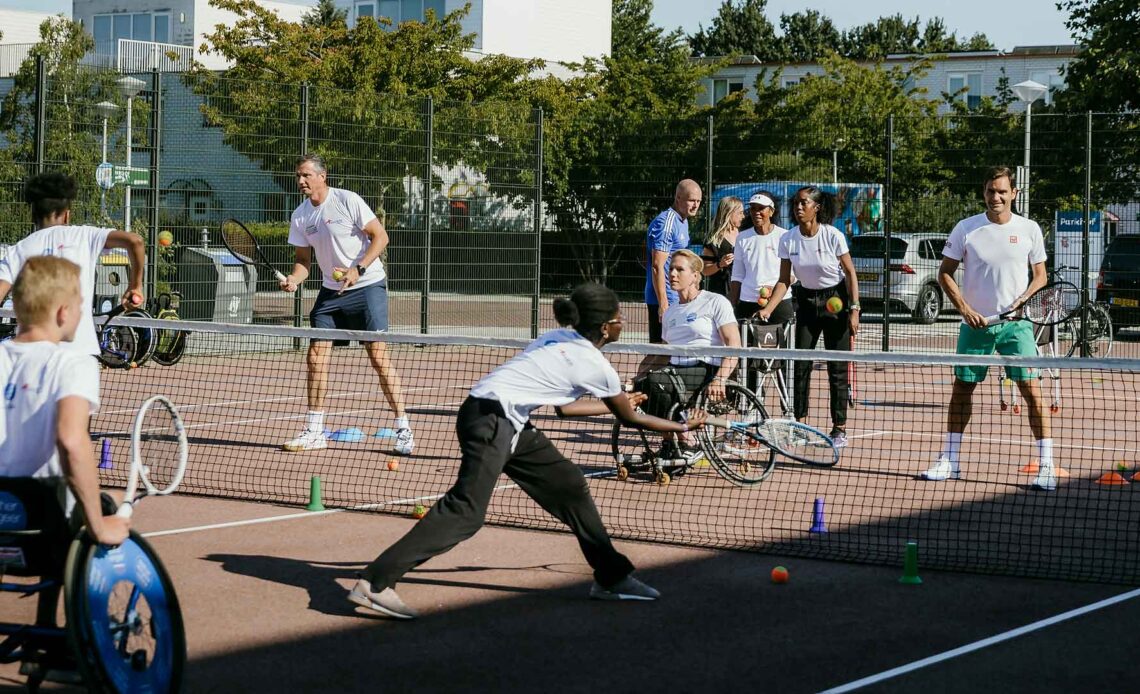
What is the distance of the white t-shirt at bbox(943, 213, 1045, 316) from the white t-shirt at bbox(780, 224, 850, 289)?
1568 mm

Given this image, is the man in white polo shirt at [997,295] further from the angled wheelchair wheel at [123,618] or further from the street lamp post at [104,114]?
the street lamp post at [104,114]

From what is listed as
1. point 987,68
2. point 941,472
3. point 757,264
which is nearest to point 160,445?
point 941,472

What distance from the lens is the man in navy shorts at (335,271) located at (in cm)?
1042

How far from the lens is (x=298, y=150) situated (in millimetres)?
18344

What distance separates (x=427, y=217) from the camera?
19562 mm

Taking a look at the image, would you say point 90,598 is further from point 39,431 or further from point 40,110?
point 40,110

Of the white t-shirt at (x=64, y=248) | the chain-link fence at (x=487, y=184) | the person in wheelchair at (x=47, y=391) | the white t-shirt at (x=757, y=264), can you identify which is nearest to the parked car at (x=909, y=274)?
→ the chain-link fence at (x=487, y=184)

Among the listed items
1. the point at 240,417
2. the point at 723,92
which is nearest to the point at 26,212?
the point at 240,417

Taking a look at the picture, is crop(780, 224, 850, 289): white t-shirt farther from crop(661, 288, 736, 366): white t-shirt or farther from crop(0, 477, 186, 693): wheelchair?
crop(0, 477, 186, 693): wheelchair

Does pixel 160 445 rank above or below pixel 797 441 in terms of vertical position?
above

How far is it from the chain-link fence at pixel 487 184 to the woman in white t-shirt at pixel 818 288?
22.3 ft

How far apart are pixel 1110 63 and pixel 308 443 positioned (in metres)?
23.6

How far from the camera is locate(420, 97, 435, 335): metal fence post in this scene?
19594 mm

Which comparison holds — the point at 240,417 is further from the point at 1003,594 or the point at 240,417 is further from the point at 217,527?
the point at 1003,594
